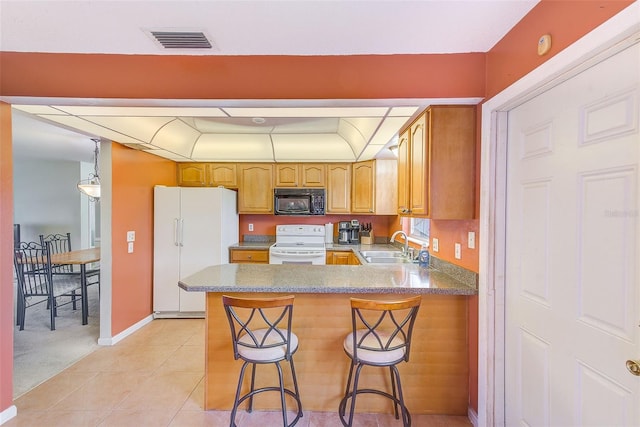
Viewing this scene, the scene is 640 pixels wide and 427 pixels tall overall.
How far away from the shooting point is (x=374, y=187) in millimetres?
4398

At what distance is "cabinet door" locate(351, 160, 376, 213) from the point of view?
4422 mm

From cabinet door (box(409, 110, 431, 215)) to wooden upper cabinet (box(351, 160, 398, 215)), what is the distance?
6.35 feet

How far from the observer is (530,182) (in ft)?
5.22

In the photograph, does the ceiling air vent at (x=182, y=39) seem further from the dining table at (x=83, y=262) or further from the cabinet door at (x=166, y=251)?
the dining table at (x=83, y=262)

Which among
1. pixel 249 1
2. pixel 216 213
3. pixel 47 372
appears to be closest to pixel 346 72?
pixel 249 1

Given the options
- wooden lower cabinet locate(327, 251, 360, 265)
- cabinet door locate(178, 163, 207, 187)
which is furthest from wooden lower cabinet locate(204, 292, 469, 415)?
cabinet door locate(178, 163, 207, 187)

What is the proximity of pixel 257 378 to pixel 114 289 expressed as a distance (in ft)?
6.83

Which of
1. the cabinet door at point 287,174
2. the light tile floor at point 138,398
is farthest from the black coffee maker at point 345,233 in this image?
the light tile floor at point 138,398

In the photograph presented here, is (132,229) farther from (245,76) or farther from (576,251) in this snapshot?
(576,251)

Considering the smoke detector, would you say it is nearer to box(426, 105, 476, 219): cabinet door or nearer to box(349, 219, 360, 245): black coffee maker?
box(426, 105, 476, 219): cabinet door

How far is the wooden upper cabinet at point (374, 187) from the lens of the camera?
4.37 m

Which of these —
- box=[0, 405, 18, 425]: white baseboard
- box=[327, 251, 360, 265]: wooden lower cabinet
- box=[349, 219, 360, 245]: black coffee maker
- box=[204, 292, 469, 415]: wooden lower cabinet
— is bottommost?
box=[0, 405, 18, 425]: white baseboard

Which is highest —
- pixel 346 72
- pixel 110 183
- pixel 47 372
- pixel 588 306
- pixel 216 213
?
pixel 346 72

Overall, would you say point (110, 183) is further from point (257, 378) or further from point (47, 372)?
point (257, 378)
